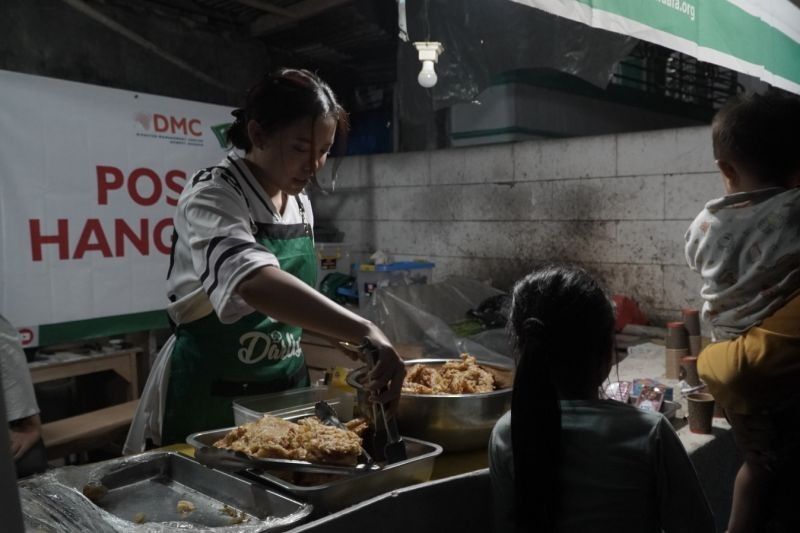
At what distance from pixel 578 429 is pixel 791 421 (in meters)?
0.96

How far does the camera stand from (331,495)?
1.21m

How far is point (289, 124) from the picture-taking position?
1791mm

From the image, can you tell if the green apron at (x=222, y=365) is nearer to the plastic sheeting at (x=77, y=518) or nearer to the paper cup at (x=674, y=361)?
the plastic sheeting at (x=77, y=518)

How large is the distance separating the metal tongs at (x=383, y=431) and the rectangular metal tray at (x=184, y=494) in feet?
1.01

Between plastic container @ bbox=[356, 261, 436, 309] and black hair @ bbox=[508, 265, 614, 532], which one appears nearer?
black hair @ bbox=[508, 265, 614, 532]

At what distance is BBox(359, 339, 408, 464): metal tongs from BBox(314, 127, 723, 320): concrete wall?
122 inches

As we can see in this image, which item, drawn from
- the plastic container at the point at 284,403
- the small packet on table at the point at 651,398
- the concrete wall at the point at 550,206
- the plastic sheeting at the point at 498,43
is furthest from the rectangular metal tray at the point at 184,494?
the concrete wall at the point at 550,206

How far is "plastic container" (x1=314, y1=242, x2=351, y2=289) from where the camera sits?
5.31 metres

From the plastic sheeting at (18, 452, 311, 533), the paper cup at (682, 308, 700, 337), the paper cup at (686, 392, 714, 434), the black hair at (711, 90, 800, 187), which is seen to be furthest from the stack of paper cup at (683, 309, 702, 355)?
the plastic sheeting at (18, 452, 311, 533)

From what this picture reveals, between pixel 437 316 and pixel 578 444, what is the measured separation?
3071 millimetres

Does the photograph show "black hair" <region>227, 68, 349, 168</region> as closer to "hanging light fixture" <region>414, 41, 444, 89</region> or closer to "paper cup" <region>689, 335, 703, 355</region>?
"paper cup" <region>689, 335, 703, 355</region>

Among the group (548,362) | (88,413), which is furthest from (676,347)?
(88,413)

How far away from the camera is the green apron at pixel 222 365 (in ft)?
6.18

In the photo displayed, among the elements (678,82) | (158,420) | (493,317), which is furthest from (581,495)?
(678,82)
